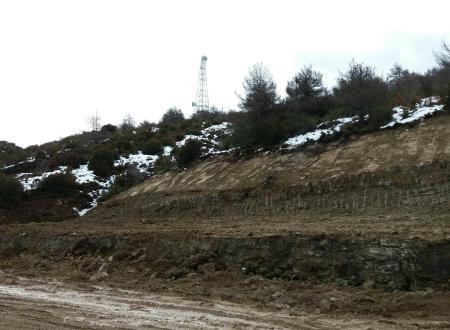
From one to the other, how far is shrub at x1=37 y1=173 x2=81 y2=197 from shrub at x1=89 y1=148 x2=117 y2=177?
2.93 meters

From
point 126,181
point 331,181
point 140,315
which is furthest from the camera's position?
point 126,181

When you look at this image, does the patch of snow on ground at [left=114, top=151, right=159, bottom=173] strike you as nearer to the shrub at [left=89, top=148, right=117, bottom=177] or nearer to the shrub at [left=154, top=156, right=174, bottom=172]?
the shrub at [left=89, top=148, right=117, bottom=177]

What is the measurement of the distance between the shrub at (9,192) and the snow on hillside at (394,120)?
16457 mm

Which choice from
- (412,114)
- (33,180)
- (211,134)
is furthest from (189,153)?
(412,114)

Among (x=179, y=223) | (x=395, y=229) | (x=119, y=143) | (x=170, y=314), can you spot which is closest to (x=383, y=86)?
(x=179, y=223)

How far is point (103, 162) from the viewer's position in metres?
36.2

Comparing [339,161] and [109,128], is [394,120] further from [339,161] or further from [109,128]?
[109,128]

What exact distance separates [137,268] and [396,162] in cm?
1017

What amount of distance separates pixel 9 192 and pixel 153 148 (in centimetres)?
1136

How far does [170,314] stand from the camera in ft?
33.4

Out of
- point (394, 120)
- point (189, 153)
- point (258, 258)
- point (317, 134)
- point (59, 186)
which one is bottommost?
point (258, 258)

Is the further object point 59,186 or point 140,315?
point 59,186

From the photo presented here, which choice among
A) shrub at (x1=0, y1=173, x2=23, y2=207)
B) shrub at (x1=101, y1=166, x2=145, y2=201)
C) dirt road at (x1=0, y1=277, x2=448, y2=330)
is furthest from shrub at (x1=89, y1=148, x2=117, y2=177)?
dirt road at (x1=0, y1=277, x2=448, y2=330)

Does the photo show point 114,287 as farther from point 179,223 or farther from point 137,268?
point 179,223
